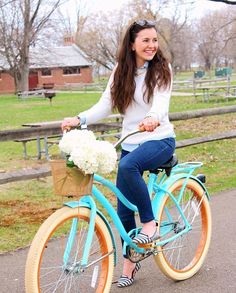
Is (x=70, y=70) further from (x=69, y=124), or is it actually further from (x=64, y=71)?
(x=69, y=124)

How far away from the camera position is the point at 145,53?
3.70m

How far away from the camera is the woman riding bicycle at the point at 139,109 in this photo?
3549 mm

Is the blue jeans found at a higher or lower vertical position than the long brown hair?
lower

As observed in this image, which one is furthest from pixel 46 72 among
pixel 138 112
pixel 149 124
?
pixel 149 124

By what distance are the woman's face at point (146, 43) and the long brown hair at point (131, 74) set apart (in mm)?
37

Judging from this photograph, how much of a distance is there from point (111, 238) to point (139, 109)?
917 mm

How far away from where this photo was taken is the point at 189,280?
13.5 feet

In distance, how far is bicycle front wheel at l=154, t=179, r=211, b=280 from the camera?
398cm

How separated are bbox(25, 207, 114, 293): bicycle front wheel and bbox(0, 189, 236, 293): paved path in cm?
35

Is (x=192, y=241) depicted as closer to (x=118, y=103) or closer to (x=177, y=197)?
(x=177, y=197)

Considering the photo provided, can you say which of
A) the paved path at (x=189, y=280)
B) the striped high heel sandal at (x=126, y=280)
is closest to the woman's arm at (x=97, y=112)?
the striped high heel sandal at (x=126, y=280)

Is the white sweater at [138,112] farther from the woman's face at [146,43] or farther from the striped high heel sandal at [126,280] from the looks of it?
the striped high heel sandal at [126,280]

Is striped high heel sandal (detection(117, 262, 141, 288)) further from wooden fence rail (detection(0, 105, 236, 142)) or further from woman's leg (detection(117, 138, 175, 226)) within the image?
wooden fence rail (detection(0, 105, 236, 142))

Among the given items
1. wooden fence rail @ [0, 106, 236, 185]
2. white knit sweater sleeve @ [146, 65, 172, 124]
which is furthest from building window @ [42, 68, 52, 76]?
white knit sweater sleeve @ [146, 65, 172, 124]
